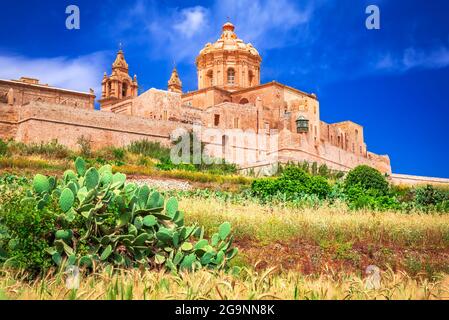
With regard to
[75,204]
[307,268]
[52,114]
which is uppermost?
[52,114]

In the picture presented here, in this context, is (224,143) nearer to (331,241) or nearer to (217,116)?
(217,116)

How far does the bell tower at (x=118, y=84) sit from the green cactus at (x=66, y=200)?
3040cm

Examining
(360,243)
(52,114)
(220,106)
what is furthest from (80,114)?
(360,243)

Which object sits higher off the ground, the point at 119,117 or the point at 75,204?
the point at 119,117

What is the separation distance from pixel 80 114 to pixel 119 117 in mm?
1863

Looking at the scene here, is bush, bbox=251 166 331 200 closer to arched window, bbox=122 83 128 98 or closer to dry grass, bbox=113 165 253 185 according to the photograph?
dry grass, bbox=113 165 253 185

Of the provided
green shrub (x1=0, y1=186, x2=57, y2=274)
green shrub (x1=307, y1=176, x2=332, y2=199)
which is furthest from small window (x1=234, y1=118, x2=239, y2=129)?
green shrub (x1=0, y1=186, x2=57, y2=274)

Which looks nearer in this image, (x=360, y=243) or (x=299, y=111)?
(x=360, y=243)

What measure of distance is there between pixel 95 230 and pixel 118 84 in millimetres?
32242

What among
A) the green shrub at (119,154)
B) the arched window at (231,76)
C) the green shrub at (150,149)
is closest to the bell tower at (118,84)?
the arched window at (231,76)

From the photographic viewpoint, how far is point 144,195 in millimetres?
5395

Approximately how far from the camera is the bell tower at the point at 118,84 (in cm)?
3609
